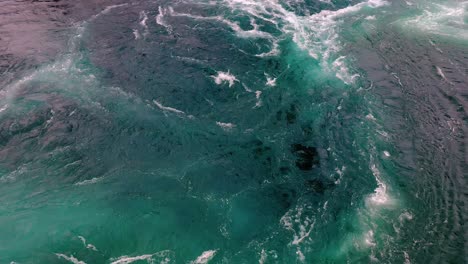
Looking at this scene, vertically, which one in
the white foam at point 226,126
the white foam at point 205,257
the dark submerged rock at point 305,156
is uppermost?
the white foam at point 226,126

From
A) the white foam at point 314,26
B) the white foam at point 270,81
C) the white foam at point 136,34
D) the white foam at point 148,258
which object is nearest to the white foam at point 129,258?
the white foam at point 148,258

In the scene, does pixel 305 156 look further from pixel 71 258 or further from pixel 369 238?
pixel 71 258

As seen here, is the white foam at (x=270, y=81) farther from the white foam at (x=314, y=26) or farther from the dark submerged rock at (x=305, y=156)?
the dark submerged rock at (x=305, y=156)

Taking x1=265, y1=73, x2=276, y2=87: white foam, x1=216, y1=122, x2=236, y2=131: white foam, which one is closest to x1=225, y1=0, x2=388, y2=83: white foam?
x1=265, y1=73, x2=276, y2=87: white foam

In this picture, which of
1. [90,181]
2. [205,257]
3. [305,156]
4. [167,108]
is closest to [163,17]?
[167,108]

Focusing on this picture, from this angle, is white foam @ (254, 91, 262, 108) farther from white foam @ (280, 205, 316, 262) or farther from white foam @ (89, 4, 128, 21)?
white foam @ (89, 4, 128, 21)

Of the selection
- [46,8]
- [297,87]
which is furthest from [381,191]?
[46,8]

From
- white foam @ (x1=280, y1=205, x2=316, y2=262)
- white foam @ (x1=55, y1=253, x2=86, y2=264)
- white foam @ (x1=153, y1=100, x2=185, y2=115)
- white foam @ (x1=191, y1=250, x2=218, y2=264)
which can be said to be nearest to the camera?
white foam @ (x1=55, y1=253, x2=86, y2=264)
